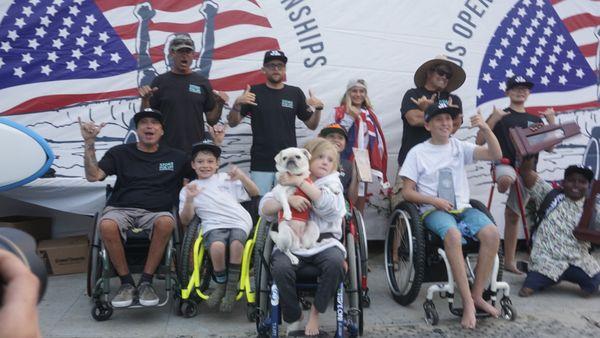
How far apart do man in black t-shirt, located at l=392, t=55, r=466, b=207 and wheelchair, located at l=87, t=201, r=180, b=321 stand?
1.87m

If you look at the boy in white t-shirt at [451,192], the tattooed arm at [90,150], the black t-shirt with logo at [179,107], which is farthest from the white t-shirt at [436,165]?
the tattooed arm at [90,150]

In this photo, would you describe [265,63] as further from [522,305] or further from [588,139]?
[588,139]

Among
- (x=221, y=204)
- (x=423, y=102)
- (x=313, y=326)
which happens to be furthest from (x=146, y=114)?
(x=423, y=102)

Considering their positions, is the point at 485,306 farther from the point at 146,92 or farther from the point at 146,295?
the point at 146,92

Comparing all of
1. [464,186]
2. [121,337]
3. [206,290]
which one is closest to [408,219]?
[464,186]

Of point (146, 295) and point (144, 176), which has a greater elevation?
point (144, 176)

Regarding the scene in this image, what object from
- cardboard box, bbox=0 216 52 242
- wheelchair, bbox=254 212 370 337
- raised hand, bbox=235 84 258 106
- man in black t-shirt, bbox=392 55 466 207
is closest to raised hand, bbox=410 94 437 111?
man in black t-shirt, bbox=392 55 466 207

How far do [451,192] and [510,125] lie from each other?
1258 mm

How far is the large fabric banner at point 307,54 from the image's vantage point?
394 centimetres

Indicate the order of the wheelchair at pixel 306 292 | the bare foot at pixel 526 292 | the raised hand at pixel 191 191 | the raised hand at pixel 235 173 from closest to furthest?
the wheelchair at pixel 306 292
the raised hand at pixel 191 191
the raised hand at pixel 235 173
the bare foot at pixel 526 292

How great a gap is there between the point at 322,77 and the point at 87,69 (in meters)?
2.01

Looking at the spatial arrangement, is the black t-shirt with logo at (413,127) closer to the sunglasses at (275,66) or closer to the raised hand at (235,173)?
the sunglasses at (275,66)

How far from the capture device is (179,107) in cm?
358

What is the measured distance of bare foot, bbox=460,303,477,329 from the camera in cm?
276
